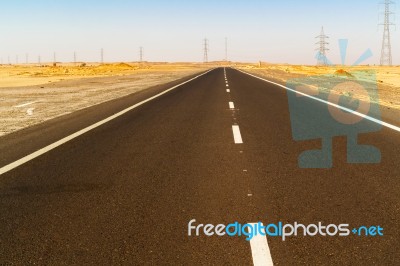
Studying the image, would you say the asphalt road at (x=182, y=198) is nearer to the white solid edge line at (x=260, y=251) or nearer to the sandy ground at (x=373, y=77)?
the white solid edge line at (x=260, y=251)

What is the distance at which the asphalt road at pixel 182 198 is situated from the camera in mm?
3371

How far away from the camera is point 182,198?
15.2 ft

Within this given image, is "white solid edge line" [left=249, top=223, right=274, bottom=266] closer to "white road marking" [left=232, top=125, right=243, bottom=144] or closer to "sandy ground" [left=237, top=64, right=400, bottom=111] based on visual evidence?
"white road marking" [left=232, top=125, right=243, bottom=144]

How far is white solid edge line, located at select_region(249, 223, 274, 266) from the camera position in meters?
3.16

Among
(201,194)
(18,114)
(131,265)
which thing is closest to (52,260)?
(131,265)

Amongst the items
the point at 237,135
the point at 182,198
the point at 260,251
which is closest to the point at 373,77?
the point at 237,135

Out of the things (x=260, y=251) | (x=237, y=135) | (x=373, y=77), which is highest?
(x=373, y=77)

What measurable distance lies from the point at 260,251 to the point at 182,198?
147 centimetres

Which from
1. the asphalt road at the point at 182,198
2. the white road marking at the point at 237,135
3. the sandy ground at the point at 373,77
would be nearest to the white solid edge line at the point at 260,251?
the asphalt road at the point at 182,198

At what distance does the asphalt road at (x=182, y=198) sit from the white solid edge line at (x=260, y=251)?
52mm

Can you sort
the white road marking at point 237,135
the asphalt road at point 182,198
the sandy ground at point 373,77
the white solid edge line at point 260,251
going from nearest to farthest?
1. the white solid edge line at point 260,251
2. the asphalt road at point 182,198
3. the white road marking at point 237,135
4. the sandy ground at point 373,77

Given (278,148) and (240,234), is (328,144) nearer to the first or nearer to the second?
(278,148)

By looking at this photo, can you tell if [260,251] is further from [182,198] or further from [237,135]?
[237,135]

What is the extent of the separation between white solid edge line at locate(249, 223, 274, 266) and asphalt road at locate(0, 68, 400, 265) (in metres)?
0.05
